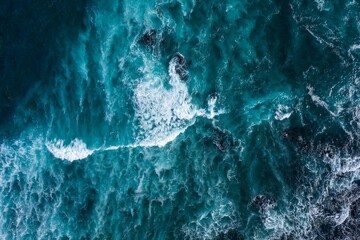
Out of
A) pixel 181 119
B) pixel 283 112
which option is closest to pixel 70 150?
pixel 181 119

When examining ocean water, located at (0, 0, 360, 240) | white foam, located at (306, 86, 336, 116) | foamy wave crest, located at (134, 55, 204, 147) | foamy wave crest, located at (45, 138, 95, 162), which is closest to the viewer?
white foam, located at (306, 86, 336, 116)

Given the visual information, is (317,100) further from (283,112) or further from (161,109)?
(161,109)

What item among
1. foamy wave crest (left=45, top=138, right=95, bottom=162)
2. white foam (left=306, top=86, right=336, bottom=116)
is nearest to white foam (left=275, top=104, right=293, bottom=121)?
white foam (left=306, top=86, right=336, bottom=116)

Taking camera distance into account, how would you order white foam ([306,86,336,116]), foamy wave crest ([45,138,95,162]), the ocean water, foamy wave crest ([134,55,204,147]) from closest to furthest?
white foam ([306,86,336,116])
the ocean water
foamy wave crest ([134,55,204,147])
foamy wave crest ([45,138,95,162])

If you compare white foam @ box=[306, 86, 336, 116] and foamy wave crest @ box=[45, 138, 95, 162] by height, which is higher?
foamy wave crest @ box=[45, 138, 95, 162]

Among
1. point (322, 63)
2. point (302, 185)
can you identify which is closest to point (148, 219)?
point (302, 185)

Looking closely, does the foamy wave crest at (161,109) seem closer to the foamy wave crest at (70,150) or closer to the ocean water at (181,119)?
the ocean water at (181,119)

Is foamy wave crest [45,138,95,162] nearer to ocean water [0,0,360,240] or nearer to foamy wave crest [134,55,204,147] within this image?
ocean water [0,0,360,240]
